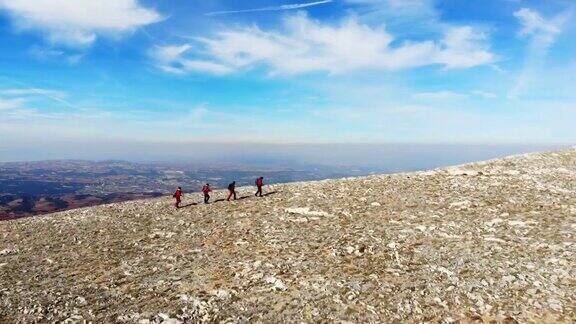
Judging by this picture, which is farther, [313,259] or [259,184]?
[259,184]

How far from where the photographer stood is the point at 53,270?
2012 centimetres

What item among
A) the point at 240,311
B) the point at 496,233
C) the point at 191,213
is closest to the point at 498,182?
the point at 496,233

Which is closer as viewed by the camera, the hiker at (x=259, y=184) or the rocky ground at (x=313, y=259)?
the rocky ground at (x=313, y=259)

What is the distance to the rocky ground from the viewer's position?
15031 mm

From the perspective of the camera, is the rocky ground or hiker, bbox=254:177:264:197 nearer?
the rocky ground

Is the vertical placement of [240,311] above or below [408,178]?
below

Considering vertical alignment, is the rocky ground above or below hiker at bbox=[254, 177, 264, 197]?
below

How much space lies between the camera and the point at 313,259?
19750 millimetres

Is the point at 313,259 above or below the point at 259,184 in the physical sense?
below

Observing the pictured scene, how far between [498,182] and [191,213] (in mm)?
24720

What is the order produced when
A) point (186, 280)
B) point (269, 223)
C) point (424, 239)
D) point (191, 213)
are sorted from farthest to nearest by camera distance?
point (191, 213) → point (269, 223) → point (424, 239) → point (186, 280)

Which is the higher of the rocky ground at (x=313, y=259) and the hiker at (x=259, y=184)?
the hiker at (x=259, y=184)

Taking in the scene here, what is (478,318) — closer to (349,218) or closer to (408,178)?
(349,218)

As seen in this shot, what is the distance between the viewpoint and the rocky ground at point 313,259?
15031mm
